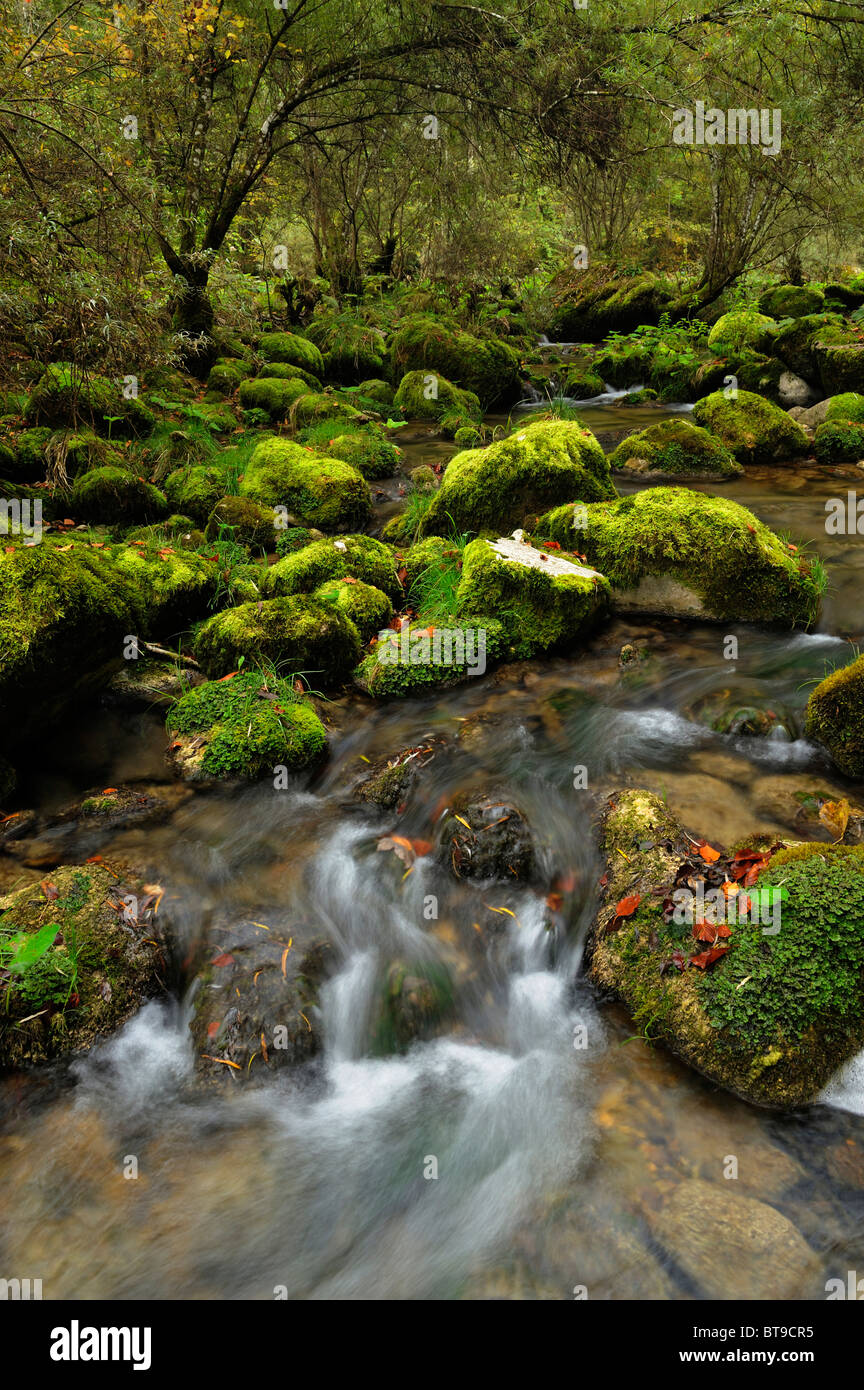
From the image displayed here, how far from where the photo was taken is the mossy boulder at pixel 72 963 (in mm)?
3322

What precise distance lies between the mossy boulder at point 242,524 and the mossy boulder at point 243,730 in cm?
284

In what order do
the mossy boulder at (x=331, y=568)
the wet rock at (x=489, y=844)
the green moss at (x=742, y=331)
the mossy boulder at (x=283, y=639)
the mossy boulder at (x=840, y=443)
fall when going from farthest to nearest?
the green moss at (x=742, y=331), the mossy boulder at (x=840, y=443), the mossy boulder at (x=331, y=568), the mossy boulder at (x=283, y=639), the wet rock at (x=489, y=844)

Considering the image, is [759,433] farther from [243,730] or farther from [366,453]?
[243,730]

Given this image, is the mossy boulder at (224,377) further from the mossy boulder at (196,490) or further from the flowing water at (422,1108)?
the flowing water at (422,1108)

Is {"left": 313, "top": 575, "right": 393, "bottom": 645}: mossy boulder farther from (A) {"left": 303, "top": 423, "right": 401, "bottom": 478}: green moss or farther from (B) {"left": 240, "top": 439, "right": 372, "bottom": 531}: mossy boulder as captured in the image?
(A) {"left": 303, "top": 423, "right": 401, "bottom": 478}: green moss

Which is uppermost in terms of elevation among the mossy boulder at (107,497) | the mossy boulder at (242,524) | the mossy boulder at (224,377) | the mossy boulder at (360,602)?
the mossy boulder at (224,377)

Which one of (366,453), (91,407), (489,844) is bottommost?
(489,844)

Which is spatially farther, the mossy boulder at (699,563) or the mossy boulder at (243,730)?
the mossy boulder at (699,563)

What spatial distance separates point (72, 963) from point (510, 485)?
241 inches

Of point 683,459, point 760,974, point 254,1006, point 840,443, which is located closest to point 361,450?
point 683,459

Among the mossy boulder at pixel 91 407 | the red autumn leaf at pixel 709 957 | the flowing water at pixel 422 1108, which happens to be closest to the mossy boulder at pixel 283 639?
the flowing water at pixel 422 1108

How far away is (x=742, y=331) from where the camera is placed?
1470 centimetres

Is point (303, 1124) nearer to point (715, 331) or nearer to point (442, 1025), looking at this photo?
point (442, 1025)

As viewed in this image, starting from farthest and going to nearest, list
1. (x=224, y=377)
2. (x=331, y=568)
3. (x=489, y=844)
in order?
(x=224, y=377), (x=331, y=568), (x=489, y=844)
